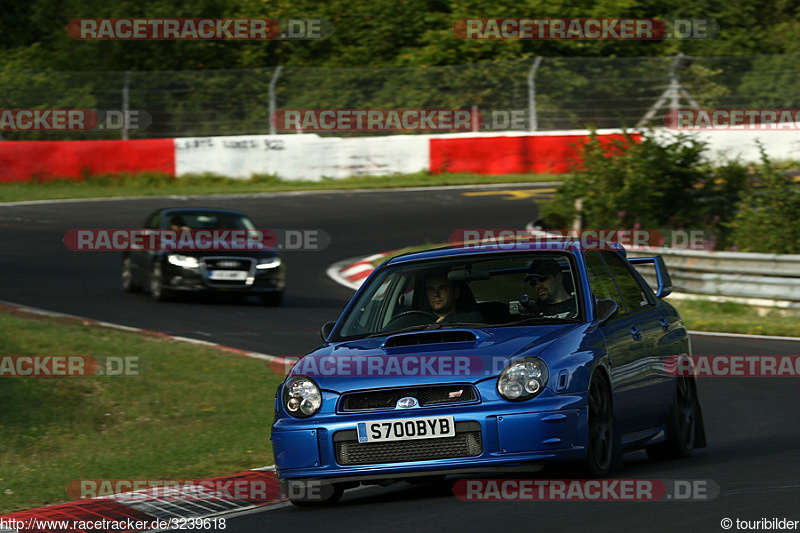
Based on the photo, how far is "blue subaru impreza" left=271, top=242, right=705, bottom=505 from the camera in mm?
6914

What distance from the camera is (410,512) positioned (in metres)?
6.87

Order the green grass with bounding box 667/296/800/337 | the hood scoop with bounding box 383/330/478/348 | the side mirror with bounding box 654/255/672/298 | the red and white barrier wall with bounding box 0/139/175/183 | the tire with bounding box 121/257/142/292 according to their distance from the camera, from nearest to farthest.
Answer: the hood scoop with bounding box 383/330/478/348, the side mirror with bounding box 654/255/672/298, the green grass with bounding box 667/296/800/337, the tire with bounding box 121/257/142/292, the red and white barrier wall with bounding box 0/139/175/183

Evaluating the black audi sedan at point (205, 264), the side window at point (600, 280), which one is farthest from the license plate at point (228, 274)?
the side window at point (600, 280)

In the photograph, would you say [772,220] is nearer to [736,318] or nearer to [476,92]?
[736,318]

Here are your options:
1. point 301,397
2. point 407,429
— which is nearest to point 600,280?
point 407,429

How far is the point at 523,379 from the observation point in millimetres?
6930

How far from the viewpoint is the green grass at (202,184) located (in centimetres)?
3111

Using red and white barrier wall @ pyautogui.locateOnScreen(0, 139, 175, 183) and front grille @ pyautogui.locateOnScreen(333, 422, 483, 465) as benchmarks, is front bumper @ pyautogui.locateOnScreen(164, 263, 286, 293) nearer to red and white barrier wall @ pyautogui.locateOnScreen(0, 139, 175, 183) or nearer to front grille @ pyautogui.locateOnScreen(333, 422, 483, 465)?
front grille @ pyautogui.locateOnScreen(333, 422, 483, 465)

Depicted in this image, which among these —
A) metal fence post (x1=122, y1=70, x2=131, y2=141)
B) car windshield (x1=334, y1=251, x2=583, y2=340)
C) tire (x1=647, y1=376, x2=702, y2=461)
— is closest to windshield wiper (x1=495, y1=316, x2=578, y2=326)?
car windshield (x1=334, y1=251, x2=583, y2=340)

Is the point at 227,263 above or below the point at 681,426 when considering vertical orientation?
above

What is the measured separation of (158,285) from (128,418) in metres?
7.77

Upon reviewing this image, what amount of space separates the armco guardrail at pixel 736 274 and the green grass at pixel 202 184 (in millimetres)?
13984

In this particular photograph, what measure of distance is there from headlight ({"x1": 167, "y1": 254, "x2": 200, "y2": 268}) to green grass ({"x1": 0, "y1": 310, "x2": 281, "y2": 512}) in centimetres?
404

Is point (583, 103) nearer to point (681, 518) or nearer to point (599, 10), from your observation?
point (599, 10)
